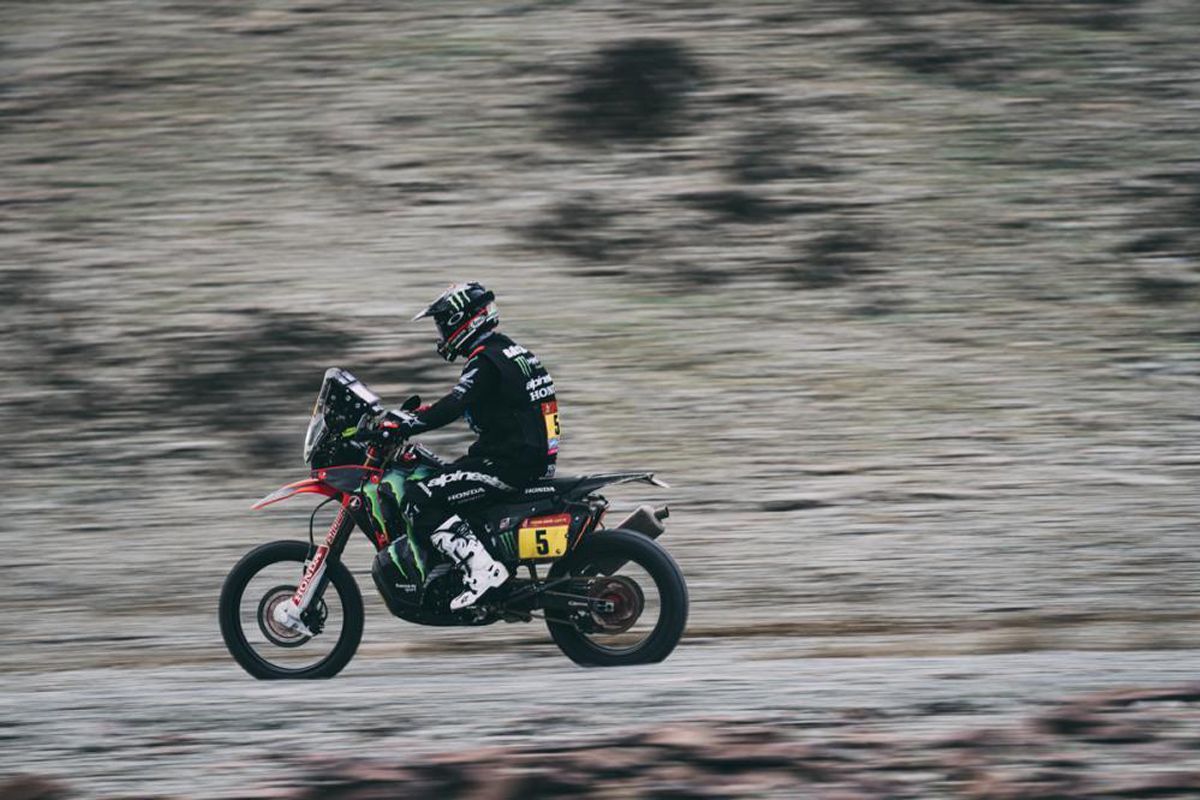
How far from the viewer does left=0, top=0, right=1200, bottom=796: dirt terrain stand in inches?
376

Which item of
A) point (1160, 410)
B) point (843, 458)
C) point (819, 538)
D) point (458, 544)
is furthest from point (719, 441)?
point (458, 544)

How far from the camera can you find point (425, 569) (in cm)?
840

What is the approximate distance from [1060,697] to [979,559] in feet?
15.0

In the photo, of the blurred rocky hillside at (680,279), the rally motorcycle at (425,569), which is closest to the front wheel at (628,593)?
the rally motorcycle at (425,569)

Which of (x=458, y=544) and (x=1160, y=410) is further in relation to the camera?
(x=1160, y=410)

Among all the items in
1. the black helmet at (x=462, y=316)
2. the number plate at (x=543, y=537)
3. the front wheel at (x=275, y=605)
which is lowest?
the front wheel at (x=275, y=605)

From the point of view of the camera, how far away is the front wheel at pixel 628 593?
810 cm

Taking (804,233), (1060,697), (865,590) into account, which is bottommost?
(865,590)

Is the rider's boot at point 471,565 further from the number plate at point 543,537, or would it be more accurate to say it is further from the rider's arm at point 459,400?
the rider's arm at point 459,400

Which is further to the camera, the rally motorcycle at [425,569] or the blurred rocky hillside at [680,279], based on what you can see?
the blurred rocky hillside at [680,279]

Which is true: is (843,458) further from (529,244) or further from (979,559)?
(529,244)

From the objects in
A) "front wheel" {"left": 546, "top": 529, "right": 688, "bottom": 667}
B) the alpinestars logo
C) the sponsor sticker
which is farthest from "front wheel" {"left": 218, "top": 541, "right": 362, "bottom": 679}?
the sponsor sticker

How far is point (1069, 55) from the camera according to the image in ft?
62.5

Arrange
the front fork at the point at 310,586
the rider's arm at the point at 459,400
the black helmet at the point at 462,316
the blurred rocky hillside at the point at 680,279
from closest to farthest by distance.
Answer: the rider's arm at the point at 459,400, the black helmet at the point at 462,316, the front fork at the point at 310,586, the blurred rocky hillside at the point at 680,279
